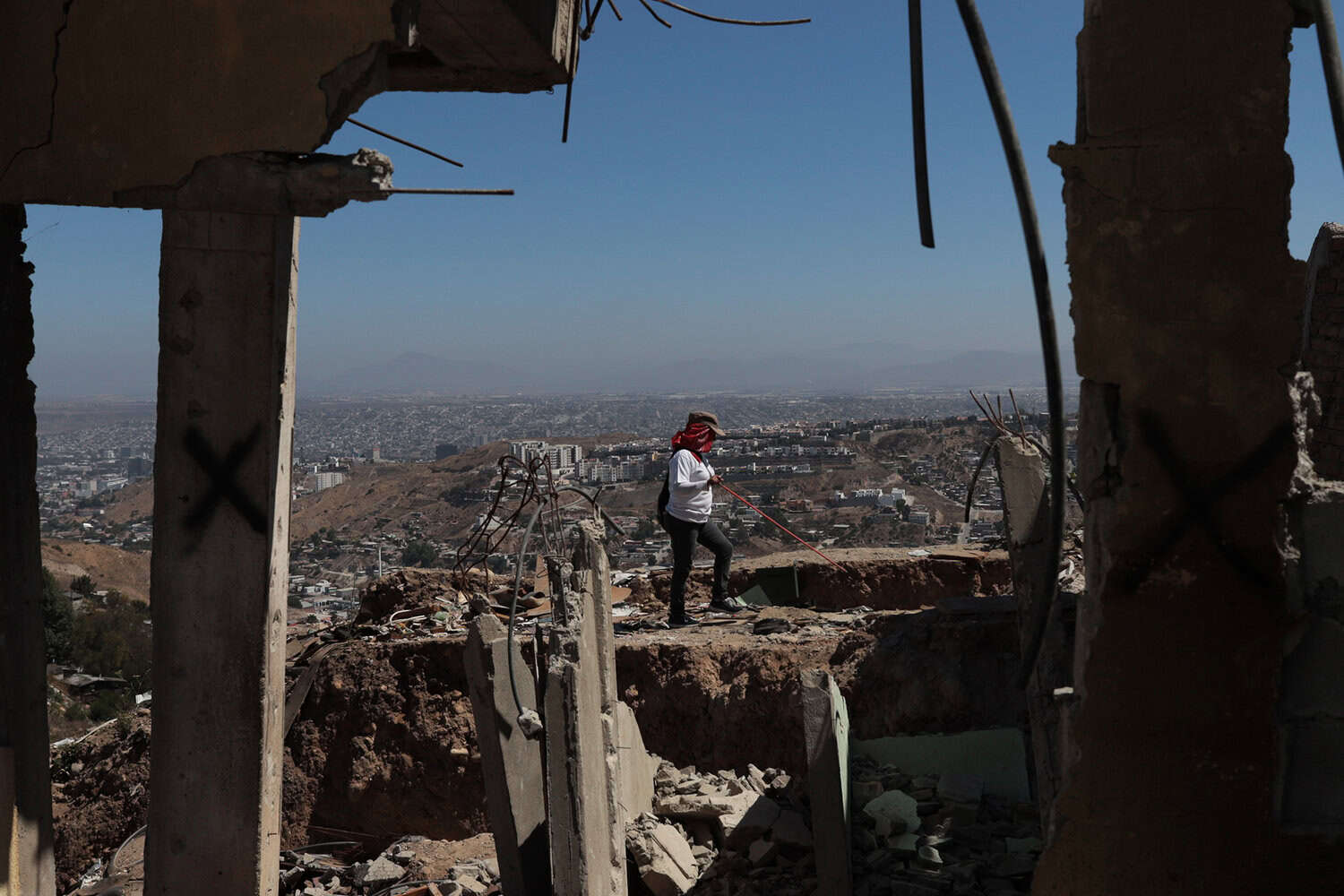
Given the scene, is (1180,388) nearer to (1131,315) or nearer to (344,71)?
(1131,315)

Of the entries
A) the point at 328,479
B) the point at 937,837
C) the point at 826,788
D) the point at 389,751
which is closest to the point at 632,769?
the point at 826,788

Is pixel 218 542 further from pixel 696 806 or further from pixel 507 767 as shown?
pixel 696 806

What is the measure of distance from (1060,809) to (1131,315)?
63.7 inches

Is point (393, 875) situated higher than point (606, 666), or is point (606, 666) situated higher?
point (606, 666)

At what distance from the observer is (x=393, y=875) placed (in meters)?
7.07

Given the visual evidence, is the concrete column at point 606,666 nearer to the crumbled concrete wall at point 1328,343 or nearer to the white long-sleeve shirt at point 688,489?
the white long-sleeve shirt at point 688,489

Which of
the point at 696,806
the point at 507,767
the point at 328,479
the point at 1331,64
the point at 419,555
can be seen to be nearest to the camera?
the point at 1331,64

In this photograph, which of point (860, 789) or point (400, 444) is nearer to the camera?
point (860, 789)

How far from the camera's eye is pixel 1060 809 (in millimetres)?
3443

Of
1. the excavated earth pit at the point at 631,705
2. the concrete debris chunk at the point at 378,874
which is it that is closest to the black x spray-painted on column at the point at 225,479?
the concrete debris chunk at the point at 378,874

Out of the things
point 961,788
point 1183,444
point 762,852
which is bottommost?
point 762,852

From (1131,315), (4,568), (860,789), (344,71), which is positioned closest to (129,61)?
(344,71)

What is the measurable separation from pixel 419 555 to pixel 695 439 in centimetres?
1396

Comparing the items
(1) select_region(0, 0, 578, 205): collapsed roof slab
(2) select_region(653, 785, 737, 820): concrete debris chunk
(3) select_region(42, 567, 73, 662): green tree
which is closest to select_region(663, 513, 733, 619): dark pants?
(2) select_region(653, 785, 737, 820): concrete debris chunk
